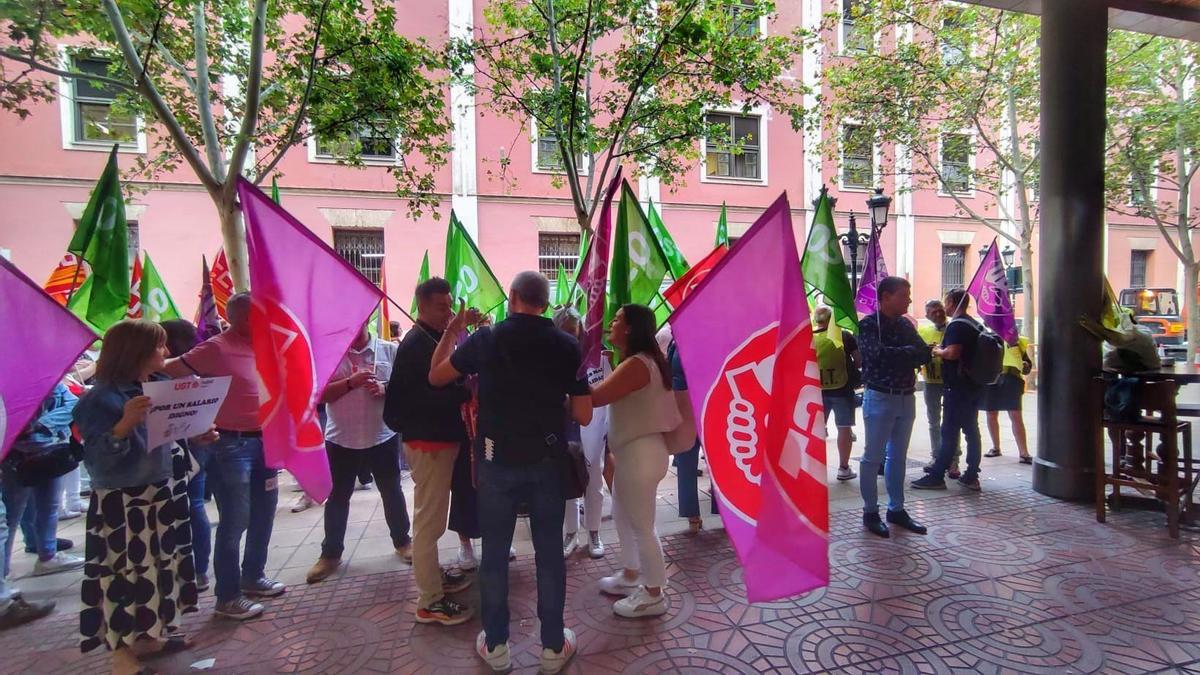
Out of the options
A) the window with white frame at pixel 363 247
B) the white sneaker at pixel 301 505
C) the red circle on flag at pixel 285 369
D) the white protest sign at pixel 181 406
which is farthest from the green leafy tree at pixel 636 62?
the window with white frame at pixel 363 247

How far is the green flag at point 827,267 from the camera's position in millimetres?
4312

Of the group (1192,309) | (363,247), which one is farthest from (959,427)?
(1192,309)

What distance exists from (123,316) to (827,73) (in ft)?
36.2

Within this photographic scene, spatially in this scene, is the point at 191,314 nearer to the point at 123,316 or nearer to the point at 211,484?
the point at 123,316

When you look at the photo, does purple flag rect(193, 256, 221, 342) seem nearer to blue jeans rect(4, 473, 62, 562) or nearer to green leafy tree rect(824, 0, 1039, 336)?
blue jeans rect(4, 473, 62, 562)

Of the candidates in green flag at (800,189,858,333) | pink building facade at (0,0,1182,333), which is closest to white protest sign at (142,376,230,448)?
green flag at (800,189,858,333)

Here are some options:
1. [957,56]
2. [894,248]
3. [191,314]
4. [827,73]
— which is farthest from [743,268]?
[894,248]

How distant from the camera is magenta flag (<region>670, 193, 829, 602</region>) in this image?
2643 mm

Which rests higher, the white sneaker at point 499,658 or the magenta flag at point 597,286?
the magenta flag at point 597,286

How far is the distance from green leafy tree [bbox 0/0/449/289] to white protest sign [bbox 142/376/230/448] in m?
3.71

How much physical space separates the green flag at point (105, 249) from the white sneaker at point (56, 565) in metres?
1.80

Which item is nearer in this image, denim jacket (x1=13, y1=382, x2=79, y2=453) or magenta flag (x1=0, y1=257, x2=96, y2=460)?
magenta flag (x1=0, y1=257, x2=96, y2=460)

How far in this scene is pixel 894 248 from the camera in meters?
18.6

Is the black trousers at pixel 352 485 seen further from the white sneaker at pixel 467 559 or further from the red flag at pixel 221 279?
the red flag at pixel 221 279
